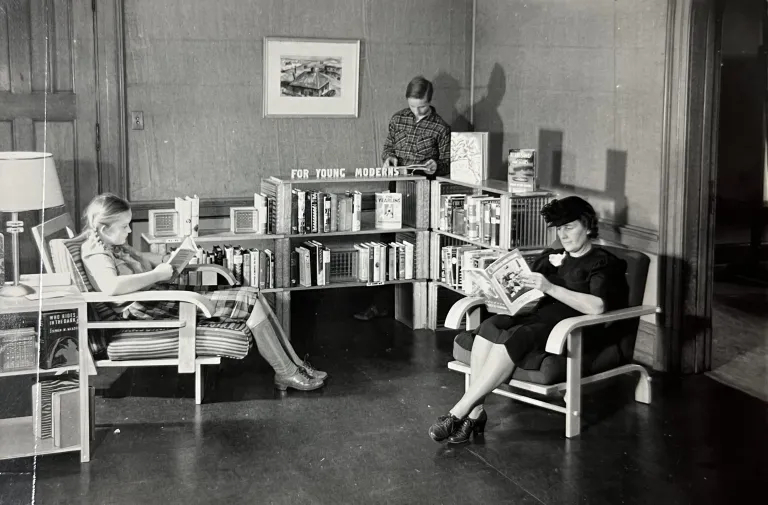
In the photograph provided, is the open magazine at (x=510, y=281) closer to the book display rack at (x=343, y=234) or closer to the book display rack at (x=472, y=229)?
the book display rack at (x=472, y=229)

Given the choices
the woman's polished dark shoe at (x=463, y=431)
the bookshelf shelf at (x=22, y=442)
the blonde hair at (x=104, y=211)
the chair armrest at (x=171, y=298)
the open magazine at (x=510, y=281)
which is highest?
the blonde hair at (x=104, y=211)

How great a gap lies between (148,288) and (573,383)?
8.67 feet

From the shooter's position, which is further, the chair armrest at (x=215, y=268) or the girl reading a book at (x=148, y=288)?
the chair armrest at (x=215, y=268)

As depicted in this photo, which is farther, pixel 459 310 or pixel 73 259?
pixel 459 310

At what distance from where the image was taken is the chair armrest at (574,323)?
4.73 m

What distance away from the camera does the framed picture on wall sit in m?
7.64

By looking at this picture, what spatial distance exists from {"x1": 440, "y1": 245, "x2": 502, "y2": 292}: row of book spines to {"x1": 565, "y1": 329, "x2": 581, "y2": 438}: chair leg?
5.42 feet

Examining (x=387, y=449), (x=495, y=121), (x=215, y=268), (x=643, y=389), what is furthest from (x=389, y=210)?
(x=387, y=449)

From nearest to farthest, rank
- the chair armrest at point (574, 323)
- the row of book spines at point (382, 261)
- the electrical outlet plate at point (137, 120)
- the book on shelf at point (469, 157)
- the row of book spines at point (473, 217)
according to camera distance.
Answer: the chair armrest at point (574, 323) < the row of book spines at point (473, 217) < the book on shelf at point (469, 157) < the row of book spines at point (382, 261) < the electrical outlet plate at point (137, 120)

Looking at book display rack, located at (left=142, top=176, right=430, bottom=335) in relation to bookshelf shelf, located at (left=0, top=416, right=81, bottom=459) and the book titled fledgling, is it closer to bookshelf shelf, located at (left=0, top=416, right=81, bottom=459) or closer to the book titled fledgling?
the book titled fledgling

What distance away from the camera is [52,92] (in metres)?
7.01

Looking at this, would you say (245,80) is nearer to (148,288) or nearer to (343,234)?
(343,234)

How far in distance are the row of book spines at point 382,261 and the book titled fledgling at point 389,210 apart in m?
0.15

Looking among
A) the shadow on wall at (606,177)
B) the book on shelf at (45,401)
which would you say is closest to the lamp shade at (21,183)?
the book on shelf at (45,401)
